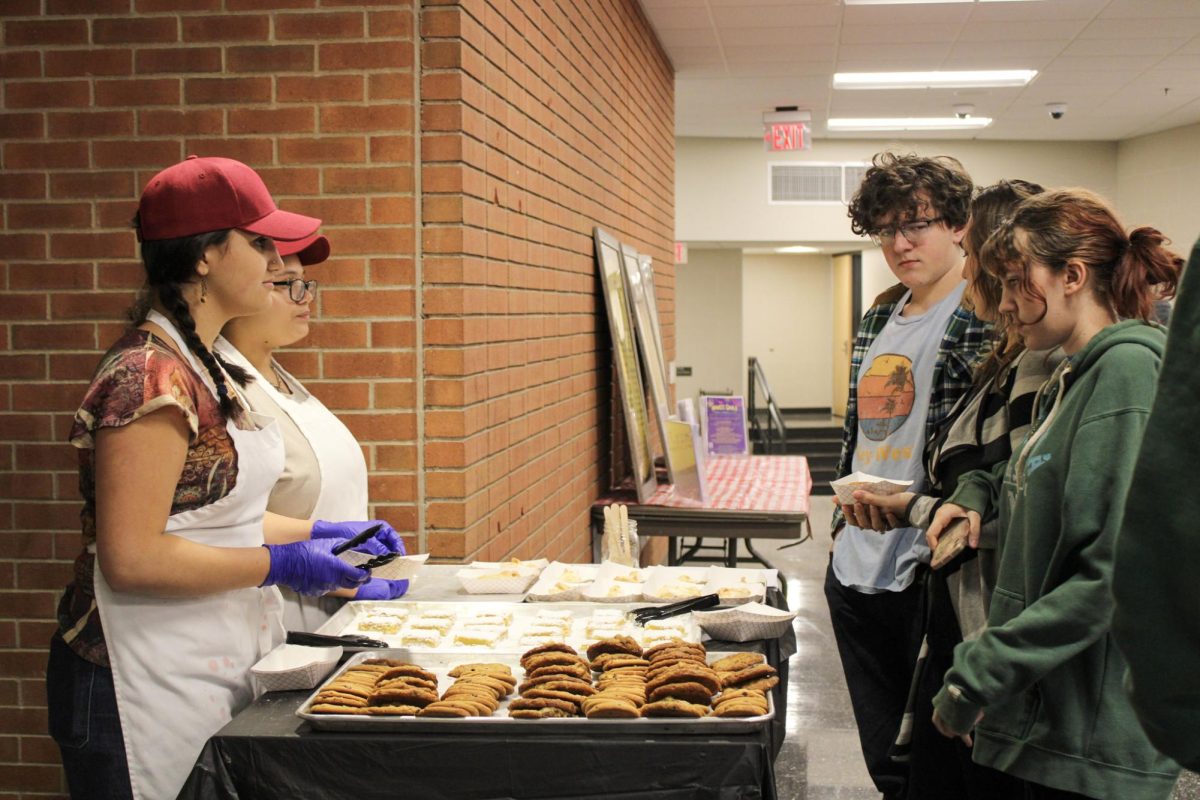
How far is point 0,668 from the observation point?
3.23 m

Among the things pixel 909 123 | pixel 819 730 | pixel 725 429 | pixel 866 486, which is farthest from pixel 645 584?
pixel 909 123

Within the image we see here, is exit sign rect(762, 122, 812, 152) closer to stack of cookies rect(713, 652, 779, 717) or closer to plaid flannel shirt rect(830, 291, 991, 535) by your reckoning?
plaid flannel shirt rect(830, 291, 991, 535)

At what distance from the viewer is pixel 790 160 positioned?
41.5ft

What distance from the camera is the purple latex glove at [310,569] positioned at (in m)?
2.14

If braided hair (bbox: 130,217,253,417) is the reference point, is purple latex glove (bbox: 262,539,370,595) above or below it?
below

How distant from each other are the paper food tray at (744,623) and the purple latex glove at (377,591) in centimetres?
79

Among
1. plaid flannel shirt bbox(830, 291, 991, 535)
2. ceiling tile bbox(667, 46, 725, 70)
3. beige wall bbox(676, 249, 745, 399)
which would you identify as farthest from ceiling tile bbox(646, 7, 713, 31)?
beige wall bbox(676, 249, 745, 399)

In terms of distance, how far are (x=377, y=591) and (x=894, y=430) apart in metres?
1.46

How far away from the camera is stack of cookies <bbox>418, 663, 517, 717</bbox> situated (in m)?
1.86

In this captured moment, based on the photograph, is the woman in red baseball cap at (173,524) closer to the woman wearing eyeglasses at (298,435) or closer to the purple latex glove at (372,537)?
the purple latex glove at (372,537)

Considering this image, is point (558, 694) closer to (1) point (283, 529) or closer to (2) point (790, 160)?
(1) point (283, 529)

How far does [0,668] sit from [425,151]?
1.91 metres

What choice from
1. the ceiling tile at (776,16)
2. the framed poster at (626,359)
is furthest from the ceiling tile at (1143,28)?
the framed poster at (626,359)

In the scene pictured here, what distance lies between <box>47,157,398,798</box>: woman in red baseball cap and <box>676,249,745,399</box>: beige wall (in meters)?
12.2
